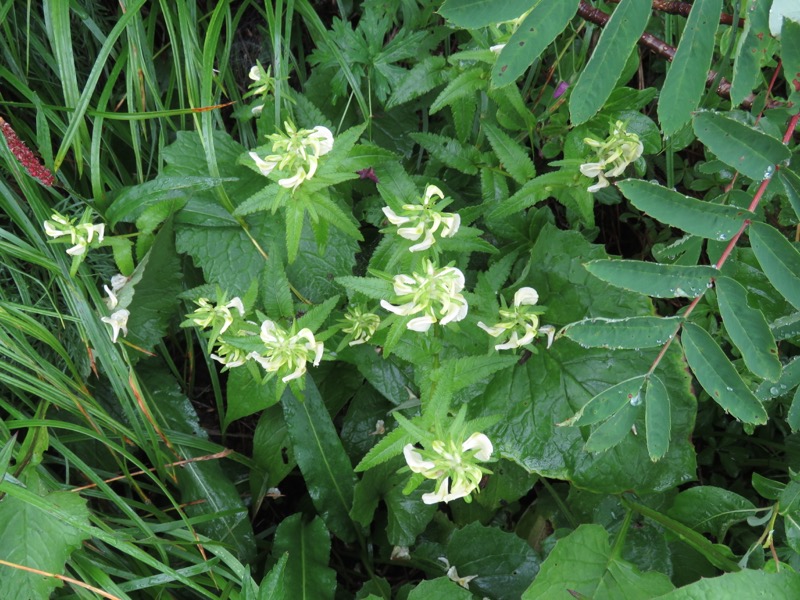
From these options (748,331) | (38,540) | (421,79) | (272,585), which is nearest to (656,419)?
(748,331)

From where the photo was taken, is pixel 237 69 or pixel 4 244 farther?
pixel 237 69

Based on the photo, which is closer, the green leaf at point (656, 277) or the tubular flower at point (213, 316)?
the green leaf at point (656, 277)

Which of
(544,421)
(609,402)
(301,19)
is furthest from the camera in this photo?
(301,19)

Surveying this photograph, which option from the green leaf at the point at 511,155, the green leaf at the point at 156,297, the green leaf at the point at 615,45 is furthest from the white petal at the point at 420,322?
the green leaf at the point at 156,297

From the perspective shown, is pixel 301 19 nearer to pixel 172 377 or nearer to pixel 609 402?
pixel 172 377

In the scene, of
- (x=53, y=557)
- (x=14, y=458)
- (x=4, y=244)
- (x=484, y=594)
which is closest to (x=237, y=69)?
(x=4, y=244)

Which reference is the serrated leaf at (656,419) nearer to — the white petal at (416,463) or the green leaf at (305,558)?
the white petal at (416,463)

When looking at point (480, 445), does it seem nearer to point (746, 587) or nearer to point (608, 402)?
point (608, 402)
